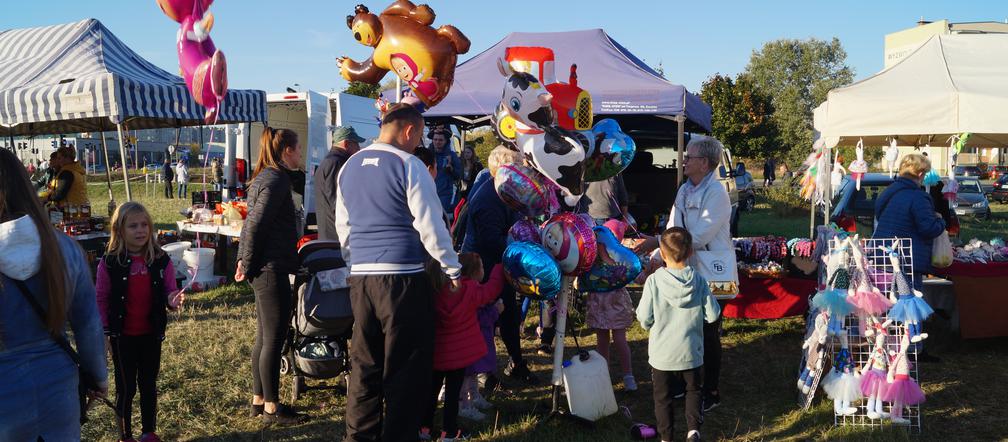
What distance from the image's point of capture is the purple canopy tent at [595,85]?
8219 millimetres

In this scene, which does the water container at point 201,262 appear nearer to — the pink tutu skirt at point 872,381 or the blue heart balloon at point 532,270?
the blue heart balloon at point 532,270

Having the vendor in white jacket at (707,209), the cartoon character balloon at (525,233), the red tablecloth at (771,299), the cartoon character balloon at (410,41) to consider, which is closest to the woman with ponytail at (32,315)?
the cartoon character balloon at (525,233)

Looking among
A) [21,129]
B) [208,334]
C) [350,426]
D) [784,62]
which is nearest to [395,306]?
[350,426]

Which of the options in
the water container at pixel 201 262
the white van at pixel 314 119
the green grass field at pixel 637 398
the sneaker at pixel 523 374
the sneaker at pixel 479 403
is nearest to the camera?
the green grass field at pixel 637 398

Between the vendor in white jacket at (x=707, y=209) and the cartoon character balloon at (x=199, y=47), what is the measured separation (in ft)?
10.2

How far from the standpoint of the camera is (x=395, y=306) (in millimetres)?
3117

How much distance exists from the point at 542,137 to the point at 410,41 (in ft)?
4.04

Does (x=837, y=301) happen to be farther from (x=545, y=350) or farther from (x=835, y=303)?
(x=545, y=350)

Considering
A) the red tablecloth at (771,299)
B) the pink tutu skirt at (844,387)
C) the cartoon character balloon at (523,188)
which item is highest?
the cartoon character balloon at (523,188)

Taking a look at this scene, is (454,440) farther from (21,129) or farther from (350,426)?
(21,129)

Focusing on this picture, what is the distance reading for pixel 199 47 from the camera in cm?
482

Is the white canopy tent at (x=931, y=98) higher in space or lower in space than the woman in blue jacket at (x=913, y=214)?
higher

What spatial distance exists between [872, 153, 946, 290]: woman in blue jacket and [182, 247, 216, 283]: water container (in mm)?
6734

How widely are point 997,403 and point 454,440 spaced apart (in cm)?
346
